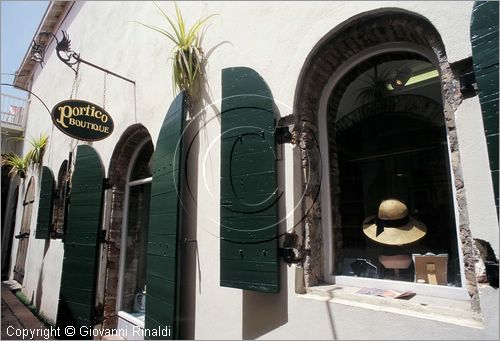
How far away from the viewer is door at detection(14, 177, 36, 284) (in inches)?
316

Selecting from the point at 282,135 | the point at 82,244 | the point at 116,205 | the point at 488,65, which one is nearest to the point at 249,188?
the point at 282,135

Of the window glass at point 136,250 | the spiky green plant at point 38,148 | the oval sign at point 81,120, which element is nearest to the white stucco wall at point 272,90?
the oval sign at point 81,120

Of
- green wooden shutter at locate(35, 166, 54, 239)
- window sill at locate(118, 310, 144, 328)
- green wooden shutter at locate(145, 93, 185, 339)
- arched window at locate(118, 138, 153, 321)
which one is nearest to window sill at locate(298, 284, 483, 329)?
green wooden shutter at locate(145, 93, 185, 339)

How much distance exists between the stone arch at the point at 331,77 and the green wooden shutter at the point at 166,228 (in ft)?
4.35

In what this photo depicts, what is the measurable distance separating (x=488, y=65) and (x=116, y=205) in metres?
4.58

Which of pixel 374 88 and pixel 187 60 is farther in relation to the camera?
pixel 187 60

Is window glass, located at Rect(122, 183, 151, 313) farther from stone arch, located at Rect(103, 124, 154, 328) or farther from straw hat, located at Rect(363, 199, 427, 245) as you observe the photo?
straw hat, located at Rect(363, 199, 427, 245)

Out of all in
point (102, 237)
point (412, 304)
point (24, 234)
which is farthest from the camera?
point (24, 234)

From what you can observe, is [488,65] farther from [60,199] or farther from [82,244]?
[60,199]

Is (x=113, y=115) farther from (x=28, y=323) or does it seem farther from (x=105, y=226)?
(x=28, y=323)

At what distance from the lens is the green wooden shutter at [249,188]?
229 centimetres

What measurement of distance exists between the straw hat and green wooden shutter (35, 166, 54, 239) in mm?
6210

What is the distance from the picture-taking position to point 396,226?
221cm

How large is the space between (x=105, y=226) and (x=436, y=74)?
4447 millimetres
